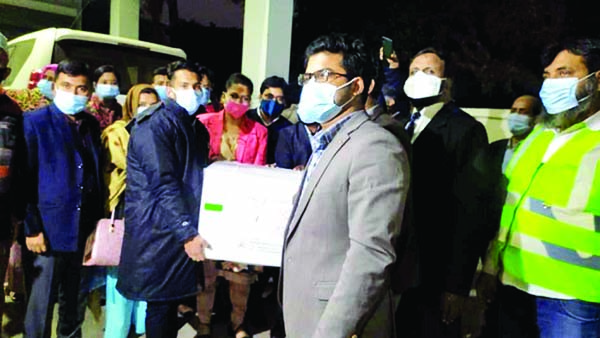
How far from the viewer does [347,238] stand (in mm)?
1810

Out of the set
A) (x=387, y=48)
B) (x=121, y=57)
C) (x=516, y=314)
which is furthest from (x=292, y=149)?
(x=121, y=57)

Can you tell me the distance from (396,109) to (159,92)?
6.33 feet

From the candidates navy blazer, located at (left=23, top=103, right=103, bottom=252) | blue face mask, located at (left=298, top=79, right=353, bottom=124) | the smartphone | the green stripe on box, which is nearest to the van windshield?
navy blazer, located at (left=23, top=103, right=103, bottom=252)

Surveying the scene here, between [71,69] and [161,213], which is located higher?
[71,69]

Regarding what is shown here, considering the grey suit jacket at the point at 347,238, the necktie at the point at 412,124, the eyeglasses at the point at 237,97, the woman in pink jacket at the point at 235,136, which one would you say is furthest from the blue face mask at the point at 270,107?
the grey suit jacket at the point at 347,238

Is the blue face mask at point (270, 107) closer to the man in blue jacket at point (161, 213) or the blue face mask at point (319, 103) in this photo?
the man in blue jacket at point (161, 213)

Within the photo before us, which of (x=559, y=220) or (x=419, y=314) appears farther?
(x=419, y=314)

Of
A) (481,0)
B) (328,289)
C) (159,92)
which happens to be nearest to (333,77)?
(328,289)

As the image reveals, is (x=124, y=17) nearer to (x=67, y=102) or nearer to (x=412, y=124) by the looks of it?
(x=67, y=102)

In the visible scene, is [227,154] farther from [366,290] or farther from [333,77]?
[366,290]

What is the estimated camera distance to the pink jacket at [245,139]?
4062 mm

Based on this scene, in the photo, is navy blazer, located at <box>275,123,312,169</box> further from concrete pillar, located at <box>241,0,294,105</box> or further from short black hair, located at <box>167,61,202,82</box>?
concrete pillar, located at <box>241,0,294,105</box>

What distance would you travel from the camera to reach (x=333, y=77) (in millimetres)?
1982

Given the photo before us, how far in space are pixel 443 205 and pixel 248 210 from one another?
986 millimetres
